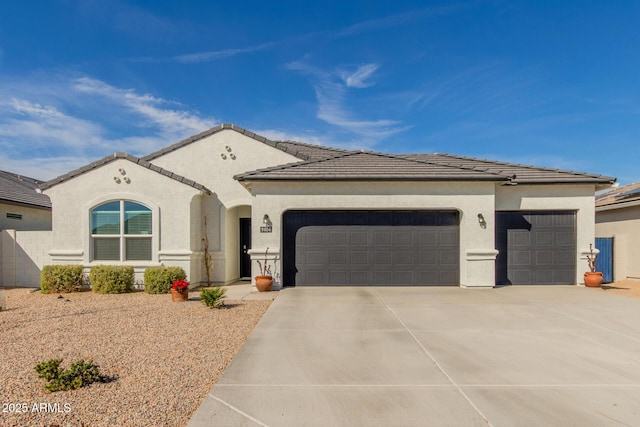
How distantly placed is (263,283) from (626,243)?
13.7 meters

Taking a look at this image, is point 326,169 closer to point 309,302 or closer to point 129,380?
point 309,302

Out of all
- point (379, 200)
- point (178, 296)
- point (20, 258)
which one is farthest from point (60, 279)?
point (379, 200)

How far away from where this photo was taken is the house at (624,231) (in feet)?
42.5

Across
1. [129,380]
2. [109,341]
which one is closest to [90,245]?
[109,341]

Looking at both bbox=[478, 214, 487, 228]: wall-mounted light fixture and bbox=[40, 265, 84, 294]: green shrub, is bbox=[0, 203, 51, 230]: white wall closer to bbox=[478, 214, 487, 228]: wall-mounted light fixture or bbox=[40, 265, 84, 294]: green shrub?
bbox=[40, 265, 84, 294]: green shrub

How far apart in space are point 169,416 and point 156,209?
29.8 ft

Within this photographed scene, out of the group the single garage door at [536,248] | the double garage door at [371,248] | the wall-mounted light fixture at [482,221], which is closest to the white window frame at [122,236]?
the double garage door at [371,248]

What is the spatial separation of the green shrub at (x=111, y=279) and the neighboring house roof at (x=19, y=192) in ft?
21.2

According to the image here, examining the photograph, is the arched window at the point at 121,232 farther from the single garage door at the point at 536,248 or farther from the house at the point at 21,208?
the single garage door at the point at 536,248

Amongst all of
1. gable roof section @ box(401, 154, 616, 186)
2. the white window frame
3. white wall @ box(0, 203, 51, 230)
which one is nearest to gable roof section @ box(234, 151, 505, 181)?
gable roof section @ box(401, 154, 616, 186)

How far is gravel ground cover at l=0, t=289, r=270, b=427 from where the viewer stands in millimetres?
3578

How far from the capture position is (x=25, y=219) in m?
15.2

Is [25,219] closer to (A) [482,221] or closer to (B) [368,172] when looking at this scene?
(B) [368,172]

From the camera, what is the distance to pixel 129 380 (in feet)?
14.1
